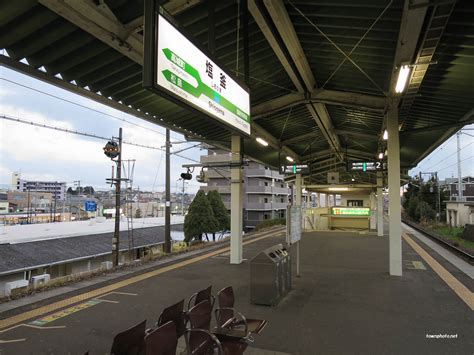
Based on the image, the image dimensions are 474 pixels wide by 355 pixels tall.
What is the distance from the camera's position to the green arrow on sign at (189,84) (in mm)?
3052

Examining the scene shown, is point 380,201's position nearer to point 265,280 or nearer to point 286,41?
point 265,280

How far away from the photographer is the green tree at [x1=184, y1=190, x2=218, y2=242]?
71.9 ft

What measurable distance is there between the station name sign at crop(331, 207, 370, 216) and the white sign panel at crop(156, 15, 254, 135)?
20.9 meters

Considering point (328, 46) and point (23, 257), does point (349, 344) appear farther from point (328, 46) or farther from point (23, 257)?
point (23, 257)

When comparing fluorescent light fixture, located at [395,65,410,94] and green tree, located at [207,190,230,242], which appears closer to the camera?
fluorescent light fixture, located at [395,65,410,94]

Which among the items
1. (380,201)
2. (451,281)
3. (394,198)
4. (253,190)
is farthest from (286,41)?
(253,190)

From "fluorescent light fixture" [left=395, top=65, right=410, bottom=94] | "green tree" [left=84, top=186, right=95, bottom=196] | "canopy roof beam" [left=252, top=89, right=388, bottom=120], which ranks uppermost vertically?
"canopy roof beam" [left=252, top=89, right=388, bottom=120]

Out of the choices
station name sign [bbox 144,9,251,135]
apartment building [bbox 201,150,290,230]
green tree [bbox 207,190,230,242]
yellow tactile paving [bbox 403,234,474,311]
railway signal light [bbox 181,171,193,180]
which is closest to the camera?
station name sign [bbox 144,9,251,135]

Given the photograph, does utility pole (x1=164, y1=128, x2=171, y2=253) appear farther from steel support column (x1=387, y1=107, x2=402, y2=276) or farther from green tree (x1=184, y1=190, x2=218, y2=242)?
steel support column (x1=387, y1=107, x2=402, y2=276)

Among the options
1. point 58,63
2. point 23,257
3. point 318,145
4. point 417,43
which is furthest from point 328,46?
point 23,257

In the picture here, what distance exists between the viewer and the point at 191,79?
342 cm

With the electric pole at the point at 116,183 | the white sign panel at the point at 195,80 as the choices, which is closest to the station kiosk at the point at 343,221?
the electric pole at the point at 116,183

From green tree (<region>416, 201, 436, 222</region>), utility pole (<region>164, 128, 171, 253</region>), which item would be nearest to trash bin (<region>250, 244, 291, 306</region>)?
utility pole (<region>164, 128, 171, 253</region>)

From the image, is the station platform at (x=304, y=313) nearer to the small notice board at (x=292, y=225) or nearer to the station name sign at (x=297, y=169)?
the small notice board at (x=292, y=225)
